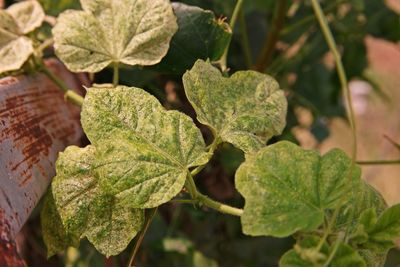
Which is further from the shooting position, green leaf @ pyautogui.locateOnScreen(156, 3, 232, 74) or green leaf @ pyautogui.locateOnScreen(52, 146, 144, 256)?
Answer: green leaf @ pyautogui.locateOnScreen(156, 3, 232, 74)

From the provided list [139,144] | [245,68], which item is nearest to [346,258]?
[139,144]

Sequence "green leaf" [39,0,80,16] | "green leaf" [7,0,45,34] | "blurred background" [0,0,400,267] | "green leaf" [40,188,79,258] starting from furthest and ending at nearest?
"blurred background" [0,0,400,267] < "green leaf" [39,0,80,16] < "green leaf" [7,0,45,34] < "green leaf" [40,188,79,258]

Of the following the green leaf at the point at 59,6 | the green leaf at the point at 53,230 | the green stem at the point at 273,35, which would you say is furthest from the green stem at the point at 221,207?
the green stem at the point at 273,35

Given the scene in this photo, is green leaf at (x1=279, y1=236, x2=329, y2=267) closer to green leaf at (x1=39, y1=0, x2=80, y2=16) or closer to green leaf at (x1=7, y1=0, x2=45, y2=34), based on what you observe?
green leaf at (x1=7, y1=0, x2=45, y2=34)

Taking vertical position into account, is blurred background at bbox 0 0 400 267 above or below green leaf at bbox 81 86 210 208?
below

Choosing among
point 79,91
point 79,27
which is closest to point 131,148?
point 79,27

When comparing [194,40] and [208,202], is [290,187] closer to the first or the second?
[208,202]

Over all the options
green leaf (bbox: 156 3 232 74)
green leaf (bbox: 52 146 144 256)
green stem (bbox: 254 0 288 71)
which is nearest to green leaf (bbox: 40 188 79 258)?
green leaf (bbox: 52 146 144 256)
